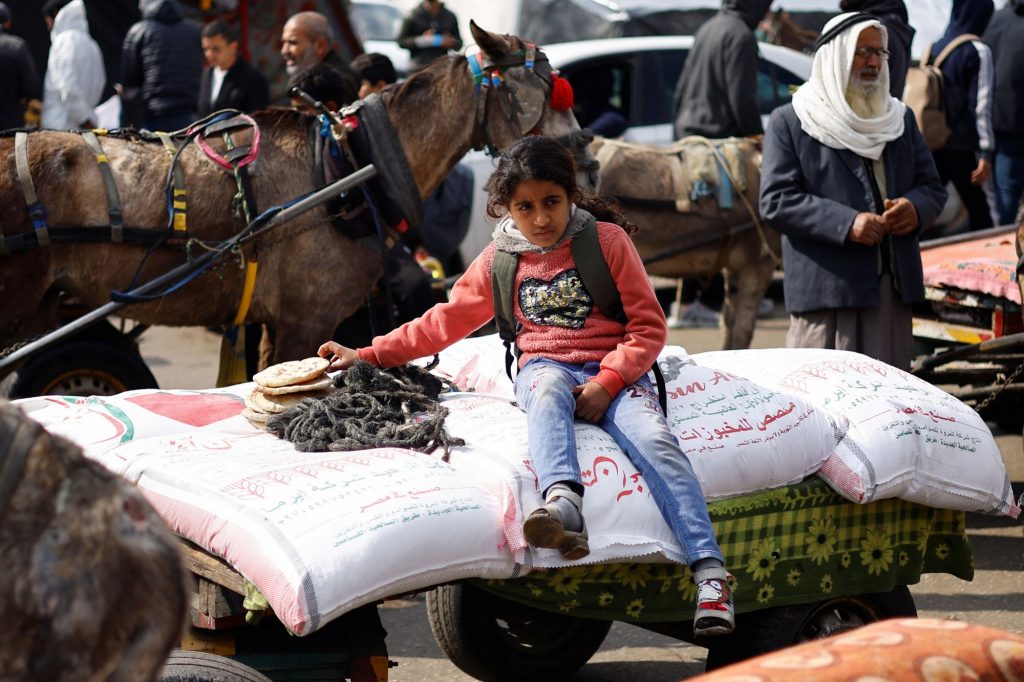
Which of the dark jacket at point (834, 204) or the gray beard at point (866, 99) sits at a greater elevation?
the gray beard at point (866, 99)

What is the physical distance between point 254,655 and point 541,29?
1267 cm

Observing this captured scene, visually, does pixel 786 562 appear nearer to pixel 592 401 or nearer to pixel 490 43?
pixel 592 401

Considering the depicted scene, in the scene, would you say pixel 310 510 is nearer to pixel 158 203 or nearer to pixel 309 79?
pixel 158 203

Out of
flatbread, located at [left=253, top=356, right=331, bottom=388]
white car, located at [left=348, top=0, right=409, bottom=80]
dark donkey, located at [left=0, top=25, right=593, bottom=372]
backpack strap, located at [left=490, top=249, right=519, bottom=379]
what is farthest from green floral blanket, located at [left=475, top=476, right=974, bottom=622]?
white car, located at [left=348, top=0, right=409, bottom=80]

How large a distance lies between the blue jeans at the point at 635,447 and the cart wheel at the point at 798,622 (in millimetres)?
391

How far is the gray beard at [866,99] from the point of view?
18.9 ft

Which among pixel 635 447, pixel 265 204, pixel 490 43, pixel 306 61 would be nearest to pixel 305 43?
pixel 306 61

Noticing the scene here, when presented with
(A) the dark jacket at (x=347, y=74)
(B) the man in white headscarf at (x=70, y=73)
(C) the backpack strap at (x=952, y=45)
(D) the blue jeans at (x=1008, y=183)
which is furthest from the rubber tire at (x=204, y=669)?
(B) the man in white headscarf at (x=70, y=73)

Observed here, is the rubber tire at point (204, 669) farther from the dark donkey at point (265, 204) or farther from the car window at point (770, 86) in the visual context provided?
the car window at point (770, 86)

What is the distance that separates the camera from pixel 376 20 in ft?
53.5

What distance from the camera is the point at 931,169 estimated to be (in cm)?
589

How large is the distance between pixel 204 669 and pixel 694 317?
8.51 m

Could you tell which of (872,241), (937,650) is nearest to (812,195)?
(872,241)

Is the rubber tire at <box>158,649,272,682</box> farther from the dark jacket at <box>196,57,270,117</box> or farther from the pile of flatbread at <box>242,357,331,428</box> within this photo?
the dark jacket at <box>196,57,270,117</box>
